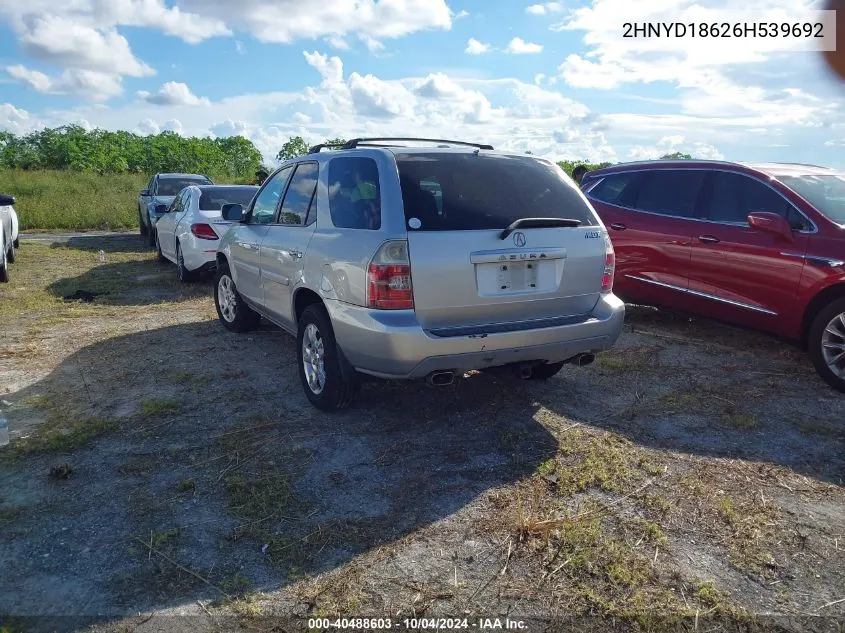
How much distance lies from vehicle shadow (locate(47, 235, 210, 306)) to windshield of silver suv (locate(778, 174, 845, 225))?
720cm

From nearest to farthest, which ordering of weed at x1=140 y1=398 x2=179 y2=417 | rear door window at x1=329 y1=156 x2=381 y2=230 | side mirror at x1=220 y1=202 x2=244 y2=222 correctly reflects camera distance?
rear door window at x1=329 y1=156 x2=381 y2=230 < weed at x1=140 y1=398 x2=179 y2=417 < side mirror at x1=220 y1=202 x2=244 y2=222

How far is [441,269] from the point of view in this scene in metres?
3.97

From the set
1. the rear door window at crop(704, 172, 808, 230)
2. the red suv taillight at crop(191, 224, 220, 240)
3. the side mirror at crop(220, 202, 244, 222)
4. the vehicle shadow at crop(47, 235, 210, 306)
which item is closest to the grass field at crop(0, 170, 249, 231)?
the vehicle shadow at crop(47, 235, 210, 306)

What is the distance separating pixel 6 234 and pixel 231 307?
7.10m

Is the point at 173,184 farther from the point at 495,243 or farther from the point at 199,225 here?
the point at 495,243

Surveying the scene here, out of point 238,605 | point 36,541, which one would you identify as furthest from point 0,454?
point 238,605

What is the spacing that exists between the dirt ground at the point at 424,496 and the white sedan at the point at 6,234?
4.75m

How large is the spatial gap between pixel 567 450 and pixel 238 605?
7.15 feet

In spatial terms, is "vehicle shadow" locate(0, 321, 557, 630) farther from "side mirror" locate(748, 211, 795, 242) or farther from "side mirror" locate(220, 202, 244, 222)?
"side mirror" locate(748, 211, 795, 242)

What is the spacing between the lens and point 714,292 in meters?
6.45

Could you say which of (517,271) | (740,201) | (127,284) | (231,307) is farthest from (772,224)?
(127,284)

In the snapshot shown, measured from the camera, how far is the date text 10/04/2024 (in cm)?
265

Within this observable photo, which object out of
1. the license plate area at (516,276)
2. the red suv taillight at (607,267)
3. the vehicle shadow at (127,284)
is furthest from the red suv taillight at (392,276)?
the vehicle shadow at (127,284)

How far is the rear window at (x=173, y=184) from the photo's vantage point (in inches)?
646
